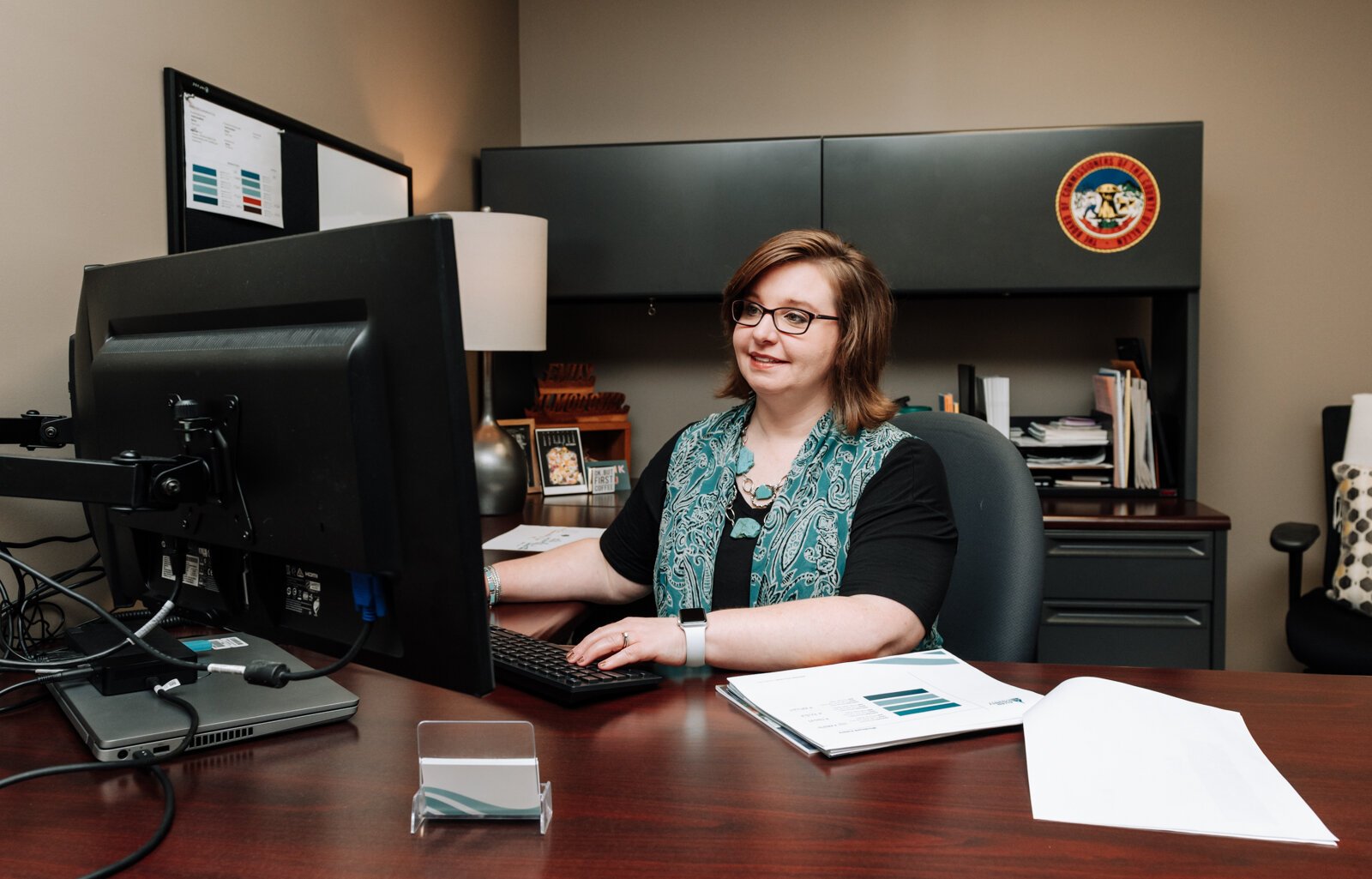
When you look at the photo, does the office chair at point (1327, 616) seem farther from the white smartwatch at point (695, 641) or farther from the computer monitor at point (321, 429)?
the computer monitor at point (321, 429)

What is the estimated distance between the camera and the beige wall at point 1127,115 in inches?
121

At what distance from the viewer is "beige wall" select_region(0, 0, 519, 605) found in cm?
137

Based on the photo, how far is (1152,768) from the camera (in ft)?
2.88

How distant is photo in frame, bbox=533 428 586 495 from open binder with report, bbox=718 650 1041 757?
1.81 metres

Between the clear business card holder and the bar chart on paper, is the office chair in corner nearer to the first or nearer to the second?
the bar chart on paper

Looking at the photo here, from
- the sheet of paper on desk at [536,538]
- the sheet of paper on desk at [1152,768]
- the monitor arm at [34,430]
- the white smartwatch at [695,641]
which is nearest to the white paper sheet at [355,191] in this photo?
the sheet of paper on desk at [536,538]

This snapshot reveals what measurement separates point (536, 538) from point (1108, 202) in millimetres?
1827

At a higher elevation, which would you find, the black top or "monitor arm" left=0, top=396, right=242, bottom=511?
"monitor arm" left=0, top=396, right=242, bottom=511

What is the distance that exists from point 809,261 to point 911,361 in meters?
1.77

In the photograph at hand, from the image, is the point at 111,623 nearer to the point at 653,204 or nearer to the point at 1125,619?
the point at 653,204

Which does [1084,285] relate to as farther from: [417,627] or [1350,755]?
[417,627]

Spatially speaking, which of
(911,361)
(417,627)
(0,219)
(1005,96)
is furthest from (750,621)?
(1005,96)

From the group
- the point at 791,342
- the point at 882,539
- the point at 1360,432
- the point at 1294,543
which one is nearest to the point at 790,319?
the point at 791,342

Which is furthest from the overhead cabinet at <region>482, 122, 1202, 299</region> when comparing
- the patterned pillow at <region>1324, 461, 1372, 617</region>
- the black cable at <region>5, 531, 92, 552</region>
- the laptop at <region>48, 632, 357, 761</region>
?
the laptop at <region>48, 632, 357, 761</region>
